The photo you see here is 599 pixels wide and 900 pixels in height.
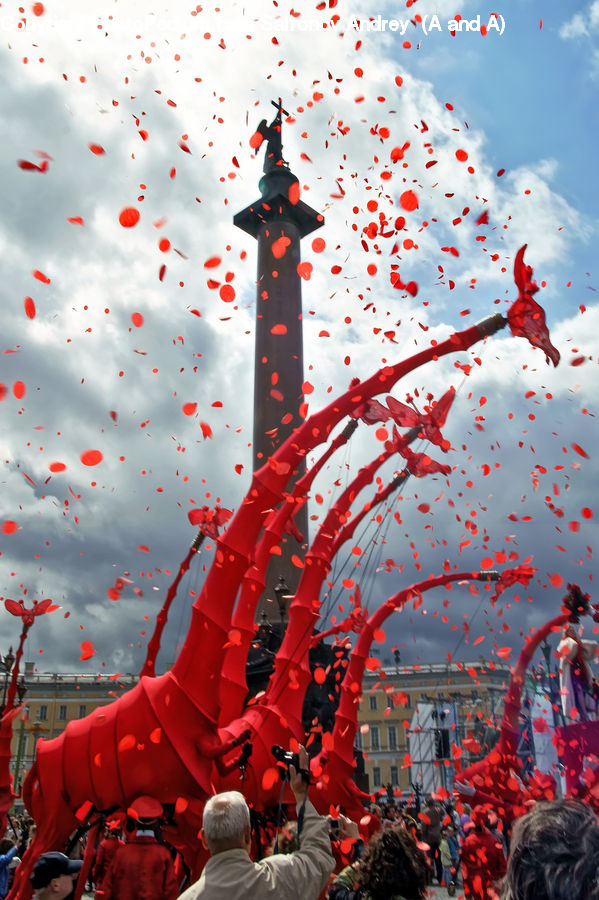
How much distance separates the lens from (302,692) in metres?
7.59

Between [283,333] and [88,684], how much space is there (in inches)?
2074

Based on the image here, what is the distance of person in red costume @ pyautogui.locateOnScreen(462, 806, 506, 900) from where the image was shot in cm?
657

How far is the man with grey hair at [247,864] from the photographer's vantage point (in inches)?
109

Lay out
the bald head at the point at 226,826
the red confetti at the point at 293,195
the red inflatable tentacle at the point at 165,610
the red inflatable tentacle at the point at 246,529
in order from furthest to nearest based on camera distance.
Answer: the red inflatable tentacle at the point at 165,610
the red confetti at the point at 293,195
the red inflatable tentacle at the point at 246,529
the bald head at the point at 226,826

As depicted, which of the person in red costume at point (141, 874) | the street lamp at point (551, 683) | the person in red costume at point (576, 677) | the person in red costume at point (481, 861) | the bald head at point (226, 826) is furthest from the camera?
the street lamp at point (551, 683)

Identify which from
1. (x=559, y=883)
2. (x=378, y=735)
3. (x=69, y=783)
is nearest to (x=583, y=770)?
(x=69, y=783)

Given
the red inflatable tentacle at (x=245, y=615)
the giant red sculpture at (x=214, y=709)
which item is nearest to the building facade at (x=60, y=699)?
the red inflatable tentacle at (x=245, y=615)

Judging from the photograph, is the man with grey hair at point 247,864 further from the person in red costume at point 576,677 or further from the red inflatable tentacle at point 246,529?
the person in red costume at point 576,677

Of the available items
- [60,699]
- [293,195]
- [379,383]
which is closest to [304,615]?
[379,383]

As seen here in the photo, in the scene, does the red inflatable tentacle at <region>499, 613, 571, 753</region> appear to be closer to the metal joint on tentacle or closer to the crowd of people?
the crowd of people

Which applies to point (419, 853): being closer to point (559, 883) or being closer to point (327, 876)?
point (327, 876)

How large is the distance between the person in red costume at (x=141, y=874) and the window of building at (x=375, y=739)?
195 feet

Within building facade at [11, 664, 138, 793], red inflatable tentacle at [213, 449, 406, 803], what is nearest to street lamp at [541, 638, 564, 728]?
red inflatable tentacle at [213, 449, 406, 803]

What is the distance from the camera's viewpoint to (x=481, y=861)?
6645mm
